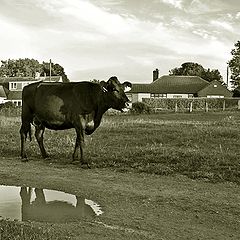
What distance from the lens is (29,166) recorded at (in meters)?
11.8

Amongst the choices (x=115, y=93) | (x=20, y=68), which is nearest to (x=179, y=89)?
(x=20, y=68)

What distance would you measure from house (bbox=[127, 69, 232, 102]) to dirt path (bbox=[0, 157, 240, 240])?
239 ft

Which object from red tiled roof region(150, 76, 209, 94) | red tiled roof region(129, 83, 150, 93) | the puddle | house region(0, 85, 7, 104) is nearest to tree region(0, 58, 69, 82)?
house region(0, 85, 7, 104)

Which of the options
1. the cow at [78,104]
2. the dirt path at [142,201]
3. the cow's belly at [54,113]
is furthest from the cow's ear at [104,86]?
the dirt path at [142,201]

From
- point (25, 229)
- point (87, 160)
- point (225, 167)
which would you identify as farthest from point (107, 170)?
point (25, 229)

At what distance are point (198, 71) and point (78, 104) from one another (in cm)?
10392

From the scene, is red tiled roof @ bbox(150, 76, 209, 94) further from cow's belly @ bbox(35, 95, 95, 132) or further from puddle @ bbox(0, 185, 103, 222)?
puddle @ bbox(0, 185, 103, 222)

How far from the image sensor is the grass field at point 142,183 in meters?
6.18

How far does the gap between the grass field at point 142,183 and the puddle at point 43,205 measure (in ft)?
1.01

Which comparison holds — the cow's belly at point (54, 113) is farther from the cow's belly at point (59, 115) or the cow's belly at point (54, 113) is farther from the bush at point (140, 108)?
the bush at point (140, 108)

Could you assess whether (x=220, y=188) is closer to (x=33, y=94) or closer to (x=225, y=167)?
(x=225, y=167)

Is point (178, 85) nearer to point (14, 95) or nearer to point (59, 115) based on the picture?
point (14, 95)

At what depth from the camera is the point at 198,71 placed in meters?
113

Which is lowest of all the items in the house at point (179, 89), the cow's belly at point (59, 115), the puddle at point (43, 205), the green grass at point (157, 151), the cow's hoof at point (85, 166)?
the puddle at point (43, 205)
